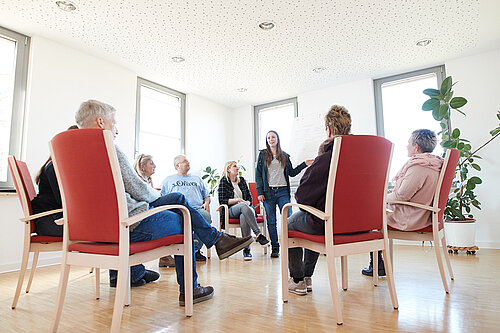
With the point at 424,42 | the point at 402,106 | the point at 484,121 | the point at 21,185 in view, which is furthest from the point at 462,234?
the point at 21,185

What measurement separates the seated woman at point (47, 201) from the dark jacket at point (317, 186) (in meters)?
1.51

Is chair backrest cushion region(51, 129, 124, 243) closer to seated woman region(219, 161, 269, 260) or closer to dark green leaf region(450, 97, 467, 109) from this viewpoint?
seated woman region(219, 161, 269, 260)

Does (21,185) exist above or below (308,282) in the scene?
above

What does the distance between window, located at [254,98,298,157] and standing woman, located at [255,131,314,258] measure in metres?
2.15

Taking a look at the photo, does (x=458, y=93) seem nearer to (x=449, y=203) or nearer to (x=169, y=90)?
(x=449, y=203)

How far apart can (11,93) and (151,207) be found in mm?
2910

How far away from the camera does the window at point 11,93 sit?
136 inches

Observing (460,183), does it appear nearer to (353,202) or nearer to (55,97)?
(353,202)

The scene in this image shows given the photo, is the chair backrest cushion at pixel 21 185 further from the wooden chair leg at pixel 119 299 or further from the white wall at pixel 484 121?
the white wall at pixel 484 121

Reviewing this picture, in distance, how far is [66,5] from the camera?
3.09m

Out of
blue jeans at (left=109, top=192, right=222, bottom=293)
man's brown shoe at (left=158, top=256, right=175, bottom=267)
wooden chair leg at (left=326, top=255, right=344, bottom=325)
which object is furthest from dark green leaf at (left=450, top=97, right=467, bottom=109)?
man's brown shoe at (left=158, top=256, right=175, bottom=267)

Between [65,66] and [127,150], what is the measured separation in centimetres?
127

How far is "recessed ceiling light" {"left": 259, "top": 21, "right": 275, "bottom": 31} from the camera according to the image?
11.4ft

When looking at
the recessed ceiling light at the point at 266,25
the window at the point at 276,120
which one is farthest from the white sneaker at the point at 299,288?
the window at the point at 276,120
